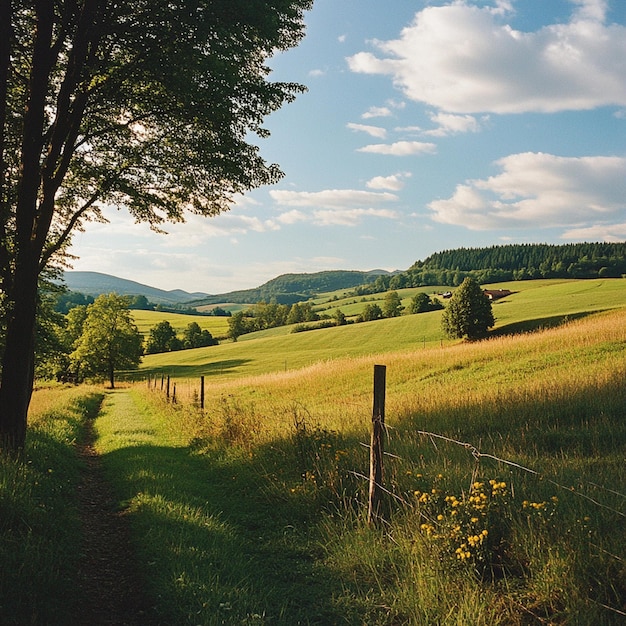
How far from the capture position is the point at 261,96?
11695 millimetres

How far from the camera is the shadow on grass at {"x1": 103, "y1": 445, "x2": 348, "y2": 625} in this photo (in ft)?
15.5

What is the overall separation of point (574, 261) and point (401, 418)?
140919mm

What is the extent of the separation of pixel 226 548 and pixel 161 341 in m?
96.6

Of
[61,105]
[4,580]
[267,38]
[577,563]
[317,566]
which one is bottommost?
[317,566]

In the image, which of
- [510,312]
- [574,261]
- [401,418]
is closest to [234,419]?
[401,418]

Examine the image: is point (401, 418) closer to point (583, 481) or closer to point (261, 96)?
point (583, 481)

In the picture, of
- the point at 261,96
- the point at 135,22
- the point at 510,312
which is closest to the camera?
the point at 135,22

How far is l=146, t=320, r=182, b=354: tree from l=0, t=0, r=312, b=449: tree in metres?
87.4

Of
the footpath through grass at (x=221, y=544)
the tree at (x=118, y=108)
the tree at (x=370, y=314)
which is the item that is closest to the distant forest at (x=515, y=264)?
the tree at (x=370, y=314)

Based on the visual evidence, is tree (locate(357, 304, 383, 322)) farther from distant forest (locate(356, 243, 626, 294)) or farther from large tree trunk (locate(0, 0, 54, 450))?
large tree trunk (locate(0, 0, 54, 450))

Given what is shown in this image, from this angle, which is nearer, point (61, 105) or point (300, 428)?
point (300, 428)

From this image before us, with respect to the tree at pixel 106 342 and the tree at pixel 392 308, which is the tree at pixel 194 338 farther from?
the tree at pixel 106 342

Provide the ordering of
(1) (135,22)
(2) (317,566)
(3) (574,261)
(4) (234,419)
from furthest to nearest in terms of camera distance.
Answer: (3) (574,261) → (4) (234,419) → (1) (135,22) → (2) (317,566)

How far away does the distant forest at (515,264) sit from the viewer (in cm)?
12662
